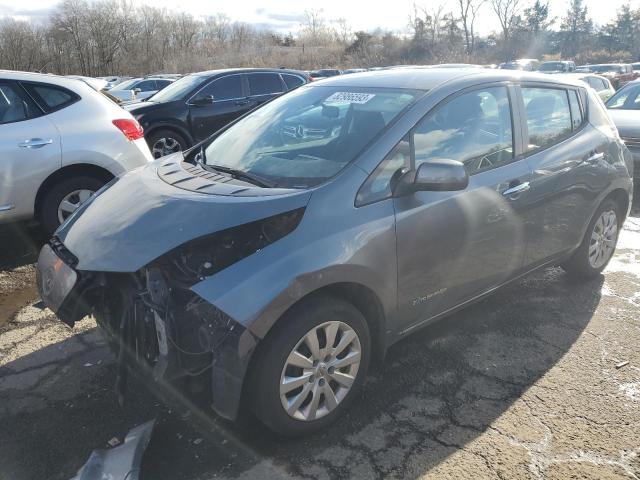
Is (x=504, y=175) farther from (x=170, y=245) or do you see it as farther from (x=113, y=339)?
(x=113, y=339)

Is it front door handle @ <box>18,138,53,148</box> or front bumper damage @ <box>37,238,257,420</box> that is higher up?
front door handle @ <box>18,138,53,148</box>

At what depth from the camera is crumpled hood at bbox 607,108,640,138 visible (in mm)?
7711

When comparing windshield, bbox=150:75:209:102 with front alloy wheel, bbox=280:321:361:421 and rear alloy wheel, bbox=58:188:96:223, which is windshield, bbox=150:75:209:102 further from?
front alloy wheel, bbox=280:321:361:421

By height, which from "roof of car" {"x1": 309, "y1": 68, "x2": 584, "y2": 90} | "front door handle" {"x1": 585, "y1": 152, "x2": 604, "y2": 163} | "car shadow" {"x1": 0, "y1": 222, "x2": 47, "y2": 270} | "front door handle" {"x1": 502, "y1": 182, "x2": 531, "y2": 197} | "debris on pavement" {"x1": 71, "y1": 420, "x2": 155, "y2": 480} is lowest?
"debris on pavement" {"x1": 71, "y1": 420, "x2": 155, "y2": 480}

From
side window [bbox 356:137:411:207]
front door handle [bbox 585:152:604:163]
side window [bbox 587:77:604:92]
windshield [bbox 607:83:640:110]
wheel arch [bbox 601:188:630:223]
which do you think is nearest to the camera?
side window [bbox 356:137:411:207]

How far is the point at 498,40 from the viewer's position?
212 ft

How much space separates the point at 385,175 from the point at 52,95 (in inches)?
150

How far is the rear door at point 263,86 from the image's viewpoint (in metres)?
9.98

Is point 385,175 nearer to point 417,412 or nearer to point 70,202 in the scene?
point 417,412

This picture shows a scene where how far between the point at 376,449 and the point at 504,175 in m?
1.81

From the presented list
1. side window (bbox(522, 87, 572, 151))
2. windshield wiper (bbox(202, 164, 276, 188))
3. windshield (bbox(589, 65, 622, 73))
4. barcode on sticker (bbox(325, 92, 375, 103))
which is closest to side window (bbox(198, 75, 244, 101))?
barcode on sticker (bbox(325, 92, 375, 103))

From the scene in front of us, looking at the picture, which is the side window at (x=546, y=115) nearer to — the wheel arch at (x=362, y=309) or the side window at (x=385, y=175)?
the side window at (x=385, y=175)

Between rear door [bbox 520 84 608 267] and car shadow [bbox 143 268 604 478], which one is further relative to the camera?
rear door [bbox 520 84 608 267]

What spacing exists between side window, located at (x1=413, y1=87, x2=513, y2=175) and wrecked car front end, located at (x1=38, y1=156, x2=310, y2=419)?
0.92 m
